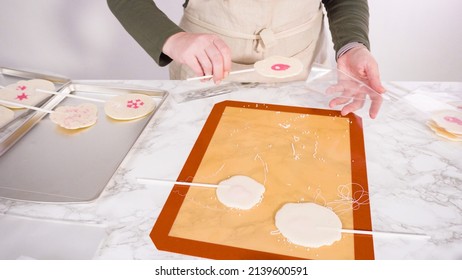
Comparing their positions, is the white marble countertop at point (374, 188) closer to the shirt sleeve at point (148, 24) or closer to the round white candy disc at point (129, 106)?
the round white candy disc at point (129, 106)

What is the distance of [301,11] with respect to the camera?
114 cm

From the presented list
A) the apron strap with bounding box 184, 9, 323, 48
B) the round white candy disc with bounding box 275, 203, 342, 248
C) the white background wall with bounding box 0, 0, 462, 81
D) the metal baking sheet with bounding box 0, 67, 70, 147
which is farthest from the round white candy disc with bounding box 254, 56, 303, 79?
the white background wall with bounding box 0, 0, 462, 81

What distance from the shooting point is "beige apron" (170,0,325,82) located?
108 centimetres

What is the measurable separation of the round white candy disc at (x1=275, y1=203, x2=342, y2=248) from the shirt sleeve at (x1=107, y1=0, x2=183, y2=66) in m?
0.54

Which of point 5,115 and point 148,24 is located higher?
point 148,24

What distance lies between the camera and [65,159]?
2.80ft

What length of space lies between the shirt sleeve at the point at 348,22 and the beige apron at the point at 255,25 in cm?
7

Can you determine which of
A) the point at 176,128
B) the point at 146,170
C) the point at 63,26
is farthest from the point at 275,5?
the point at 63,26

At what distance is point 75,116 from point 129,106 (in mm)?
132

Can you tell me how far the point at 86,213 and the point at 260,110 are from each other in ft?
1.55

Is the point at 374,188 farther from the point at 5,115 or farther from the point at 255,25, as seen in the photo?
the point at 5,115

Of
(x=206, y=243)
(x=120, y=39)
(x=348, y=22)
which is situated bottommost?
(x=120, y=39)

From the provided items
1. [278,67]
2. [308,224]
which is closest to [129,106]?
[278,67]

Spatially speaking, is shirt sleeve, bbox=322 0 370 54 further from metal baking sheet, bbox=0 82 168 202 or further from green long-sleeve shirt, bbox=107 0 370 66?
metal baking sheet, bbox=0 82 168 202
